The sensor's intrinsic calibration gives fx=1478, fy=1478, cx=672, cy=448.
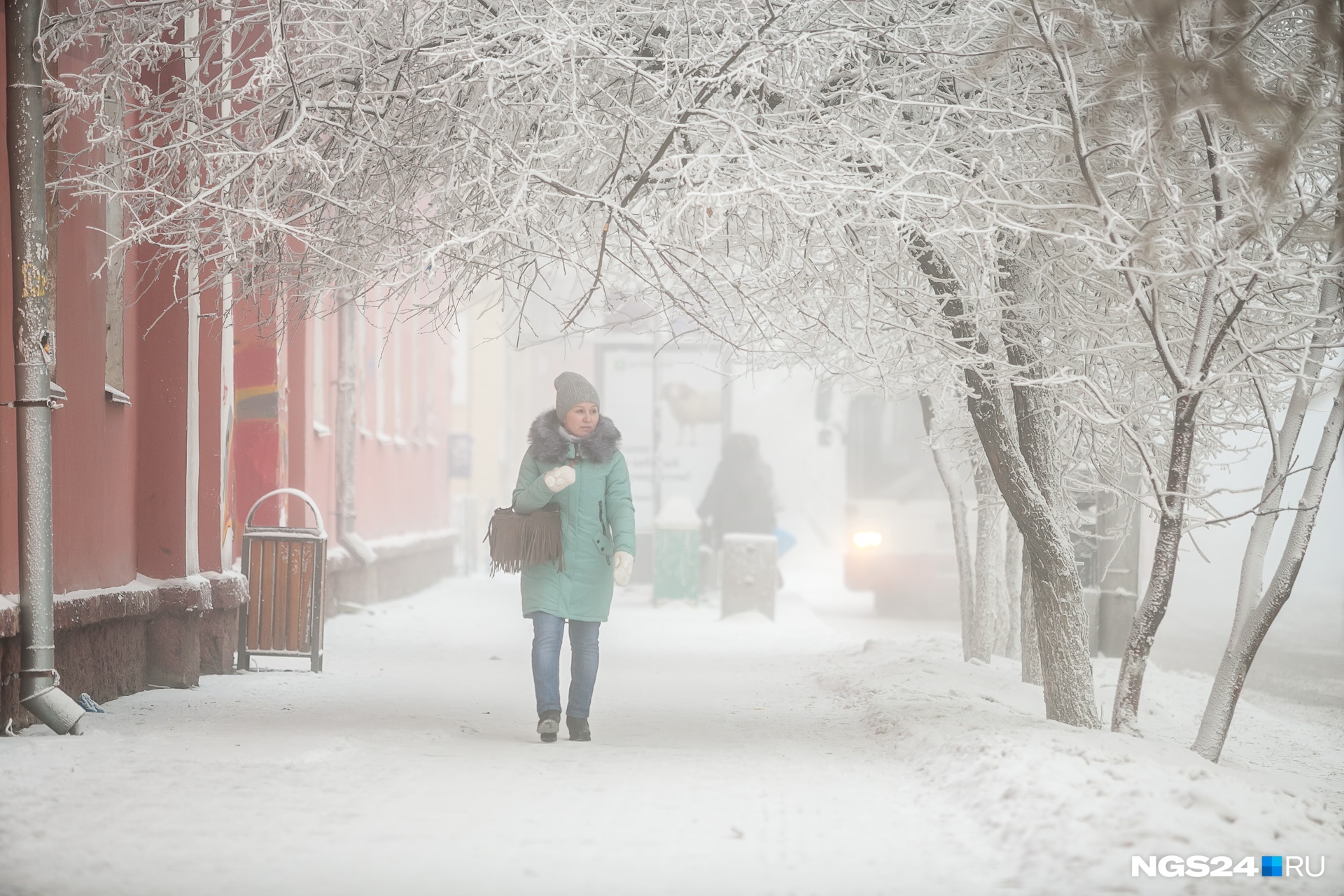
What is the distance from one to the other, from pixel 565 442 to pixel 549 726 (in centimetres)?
135

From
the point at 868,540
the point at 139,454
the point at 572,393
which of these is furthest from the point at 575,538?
the point at 868,540

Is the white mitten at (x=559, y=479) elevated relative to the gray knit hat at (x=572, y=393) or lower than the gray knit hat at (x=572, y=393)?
lower

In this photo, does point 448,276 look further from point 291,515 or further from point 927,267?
point 291,515

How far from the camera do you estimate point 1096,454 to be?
30.0 ft

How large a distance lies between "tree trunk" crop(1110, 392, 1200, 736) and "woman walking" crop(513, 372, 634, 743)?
238 centimetres

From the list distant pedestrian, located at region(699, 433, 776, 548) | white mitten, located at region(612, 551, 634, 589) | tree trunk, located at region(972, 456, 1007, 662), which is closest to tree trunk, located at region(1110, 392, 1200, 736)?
white mitten, located at region(612, 551, 634, 589)

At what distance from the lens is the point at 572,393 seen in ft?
23.6

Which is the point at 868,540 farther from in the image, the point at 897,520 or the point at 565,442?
the point at 565,442

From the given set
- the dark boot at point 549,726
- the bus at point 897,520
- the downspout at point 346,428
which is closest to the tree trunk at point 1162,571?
the dark boot at point 549,726

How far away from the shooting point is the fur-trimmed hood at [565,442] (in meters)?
7.11

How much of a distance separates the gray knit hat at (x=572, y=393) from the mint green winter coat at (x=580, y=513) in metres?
0.09

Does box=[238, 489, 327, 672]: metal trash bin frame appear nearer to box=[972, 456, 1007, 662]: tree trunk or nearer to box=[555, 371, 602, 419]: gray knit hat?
box=[555, 371, 602, 419]: gray knit hat

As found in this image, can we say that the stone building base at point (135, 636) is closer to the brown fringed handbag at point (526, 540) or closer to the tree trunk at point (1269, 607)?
the brown fringed handbag at point (526, 540)

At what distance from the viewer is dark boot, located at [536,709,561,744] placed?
6.94 meters
